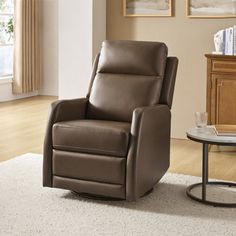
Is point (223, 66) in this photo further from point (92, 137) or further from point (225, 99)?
point (92, 137)

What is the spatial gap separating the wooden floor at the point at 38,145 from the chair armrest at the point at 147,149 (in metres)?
0.61

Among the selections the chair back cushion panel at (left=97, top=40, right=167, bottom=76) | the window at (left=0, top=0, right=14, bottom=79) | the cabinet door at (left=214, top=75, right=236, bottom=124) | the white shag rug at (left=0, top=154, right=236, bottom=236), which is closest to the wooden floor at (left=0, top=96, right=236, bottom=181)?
the cabinet door at (left=214, top=75, right=236, bottom=124)

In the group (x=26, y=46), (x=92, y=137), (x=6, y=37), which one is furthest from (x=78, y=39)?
(x=6, y=37)

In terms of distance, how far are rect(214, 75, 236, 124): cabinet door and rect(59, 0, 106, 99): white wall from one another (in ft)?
4.29

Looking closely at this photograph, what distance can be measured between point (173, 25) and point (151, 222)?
2.71 meters

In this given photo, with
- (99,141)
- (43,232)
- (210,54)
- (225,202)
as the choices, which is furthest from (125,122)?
(210,54)

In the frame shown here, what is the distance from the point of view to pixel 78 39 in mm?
5660

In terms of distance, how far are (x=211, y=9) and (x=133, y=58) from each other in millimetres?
1567

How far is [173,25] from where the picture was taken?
554 centimetres

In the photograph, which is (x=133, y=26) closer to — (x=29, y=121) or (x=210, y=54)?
(x=210, y=54)

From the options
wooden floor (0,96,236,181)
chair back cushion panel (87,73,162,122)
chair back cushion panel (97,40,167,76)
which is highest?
chair back cushion panel (97,40,167,76)

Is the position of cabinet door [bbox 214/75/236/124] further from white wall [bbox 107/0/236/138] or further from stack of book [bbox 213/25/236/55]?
white wall [bbox 107/0/236/138]

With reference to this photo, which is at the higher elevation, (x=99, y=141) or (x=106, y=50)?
(x=106, y=50)

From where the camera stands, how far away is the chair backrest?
3.97m
